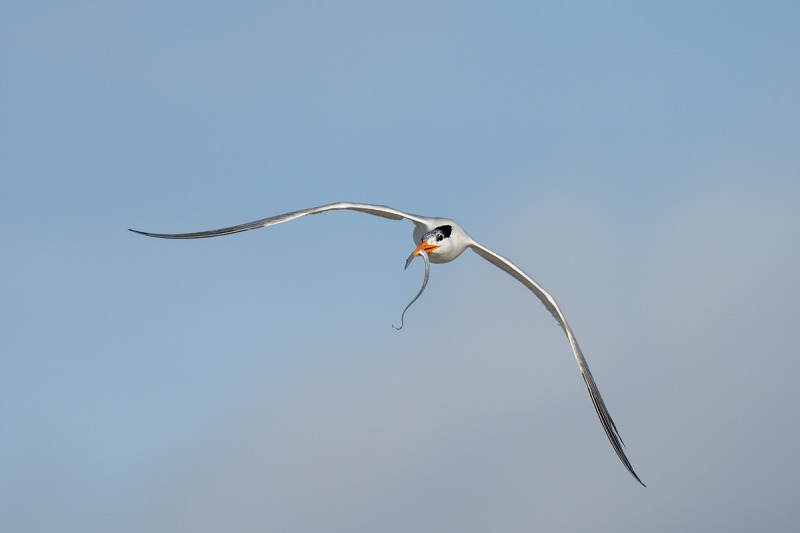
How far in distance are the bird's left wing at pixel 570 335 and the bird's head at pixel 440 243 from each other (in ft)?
5.02

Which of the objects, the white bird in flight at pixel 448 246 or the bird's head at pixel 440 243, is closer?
the white bird in flight at pixel 448 246

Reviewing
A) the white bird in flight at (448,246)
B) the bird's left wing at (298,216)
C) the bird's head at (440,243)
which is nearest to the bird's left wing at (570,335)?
the white bird in flight at (448,246)

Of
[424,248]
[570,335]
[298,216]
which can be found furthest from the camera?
[570,335]

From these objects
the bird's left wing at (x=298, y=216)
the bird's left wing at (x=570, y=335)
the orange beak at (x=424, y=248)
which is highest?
the bird's left wing at (x=298, y=216)

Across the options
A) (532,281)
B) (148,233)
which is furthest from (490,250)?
(148,233)

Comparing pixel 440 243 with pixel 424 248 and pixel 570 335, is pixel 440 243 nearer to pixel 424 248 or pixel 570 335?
pixel 424 248

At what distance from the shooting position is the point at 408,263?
27422mm

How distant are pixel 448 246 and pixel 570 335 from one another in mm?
6377

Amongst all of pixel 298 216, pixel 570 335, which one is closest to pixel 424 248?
pixel 298 216

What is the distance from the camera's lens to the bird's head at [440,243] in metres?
27.7

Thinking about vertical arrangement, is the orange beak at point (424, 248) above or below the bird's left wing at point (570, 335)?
above

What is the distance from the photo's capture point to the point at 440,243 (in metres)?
27.8

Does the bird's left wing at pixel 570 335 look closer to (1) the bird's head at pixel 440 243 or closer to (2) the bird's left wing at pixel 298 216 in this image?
(1) the bird's head at pixel 440 243

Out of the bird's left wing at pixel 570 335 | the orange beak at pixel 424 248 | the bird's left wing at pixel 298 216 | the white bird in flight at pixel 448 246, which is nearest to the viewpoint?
the bird's left wing at pixel 298 216
